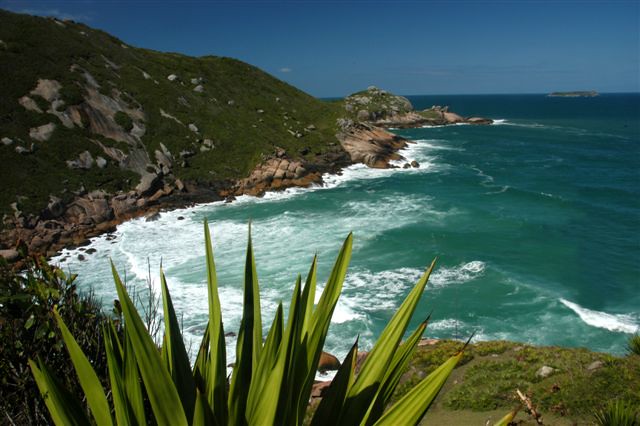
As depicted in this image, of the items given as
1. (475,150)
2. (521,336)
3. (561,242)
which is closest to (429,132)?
(475,150)

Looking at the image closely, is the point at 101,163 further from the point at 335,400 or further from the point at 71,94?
the point at 335,400

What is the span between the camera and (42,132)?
3092 centimetres

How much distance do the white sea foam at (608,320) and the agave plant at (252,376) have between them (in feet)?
55.5

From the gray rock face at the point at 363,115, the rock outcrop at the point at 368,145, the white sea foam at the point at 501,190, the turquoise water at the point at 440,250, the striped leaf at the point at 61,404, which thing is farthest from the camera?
the gray rock face at the point at 363,115

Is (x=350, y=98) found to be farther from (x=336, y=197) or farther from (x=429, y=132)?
(x=336, y=197)

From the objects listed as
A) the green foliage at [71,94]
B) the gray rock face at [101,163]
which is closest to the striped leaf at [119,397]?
the gray rock face at [101,163]

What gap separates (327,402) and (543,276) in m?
20.4

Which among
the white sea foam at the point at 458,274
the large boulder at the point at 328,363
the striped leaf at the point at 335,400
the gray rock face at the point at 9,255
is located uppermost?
the striped leaf at the point at 335,400

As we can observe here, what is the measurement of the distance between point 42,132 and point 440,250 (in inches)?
1148

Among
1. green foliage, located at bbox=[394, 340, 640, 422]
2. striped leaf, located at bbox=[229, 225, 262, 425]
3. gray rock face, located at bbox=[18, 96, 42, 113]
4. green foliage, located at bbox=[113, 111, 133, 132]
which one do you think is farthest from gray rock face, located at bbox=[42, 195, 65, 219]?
striped leaf, located at bbox=[229, 225, 262, 425]

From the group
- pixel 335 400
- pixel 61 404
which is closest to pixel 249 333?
pixel 335 400

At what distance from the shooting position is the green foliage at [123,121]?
35844 millimetres

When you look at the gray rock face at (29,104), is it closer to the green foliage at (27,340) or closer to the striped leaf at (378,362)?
the green foliage at (27,340)

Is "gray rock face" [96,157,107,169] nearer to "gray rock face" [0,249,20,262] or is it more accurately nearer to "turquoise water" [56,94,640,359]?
"turquoise water" [56,94,640,359]
